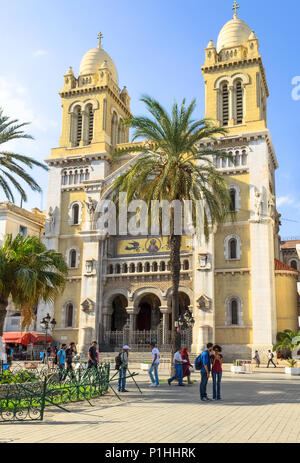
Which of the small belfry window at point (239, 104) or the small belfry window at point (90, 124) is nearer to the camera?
the small belfry window at point (239, 104)

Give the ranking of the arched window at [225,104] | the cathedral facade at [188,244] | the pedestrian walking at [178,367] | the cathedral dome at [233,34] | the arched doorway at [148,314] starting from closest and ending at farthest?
the pedestrian walking at [178,367] → the cathedral facade at [188,244] → the arched window at [225,104] → the arched doorway at [148,314] → the cathedral dome at [233,34]

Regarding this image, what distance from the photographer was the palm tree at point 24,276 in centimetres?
1759

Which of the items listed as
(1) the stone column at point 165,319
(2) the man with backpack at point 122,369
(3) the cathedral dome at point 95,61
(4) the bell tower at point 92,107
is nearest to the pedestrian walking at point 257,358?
(1) the stone column at point 165,319

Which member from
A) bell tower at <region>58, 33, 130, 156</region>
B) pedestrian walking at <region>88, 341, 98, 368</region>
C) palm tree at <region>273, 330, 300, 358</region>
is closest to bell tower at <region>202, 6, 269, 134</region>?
bell tower at <region>58, 33, 130, 156</region>

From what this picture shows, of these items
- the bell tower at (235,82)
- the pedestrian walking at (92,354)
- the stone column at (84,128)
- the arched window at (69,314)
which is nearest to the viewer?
the pedestrian walking at (92,354)

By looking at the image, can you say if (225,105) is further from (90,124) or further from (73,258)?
(73,258)

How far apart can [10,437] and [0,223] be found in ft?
129

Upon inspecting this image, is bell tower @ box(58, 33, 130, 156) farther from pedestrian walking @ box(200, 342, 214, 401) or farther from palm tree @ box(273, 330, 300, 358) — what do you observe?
pedestrian walking @ box(200, 342, 214, 401)

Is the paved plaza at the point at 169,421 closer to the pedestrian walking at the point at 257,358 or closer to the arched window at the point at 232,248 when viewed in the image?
the pedestrian walking at the point at 257,358

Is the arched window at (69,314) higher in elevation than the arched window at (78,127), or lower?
lower

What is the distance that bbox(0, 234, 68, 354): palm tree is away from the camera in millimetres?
17594

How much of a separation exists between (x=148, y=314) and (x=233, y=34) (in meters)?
23.6

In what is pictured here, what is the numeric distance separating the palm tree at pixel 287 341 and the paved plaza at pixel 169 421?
50.4 feet
